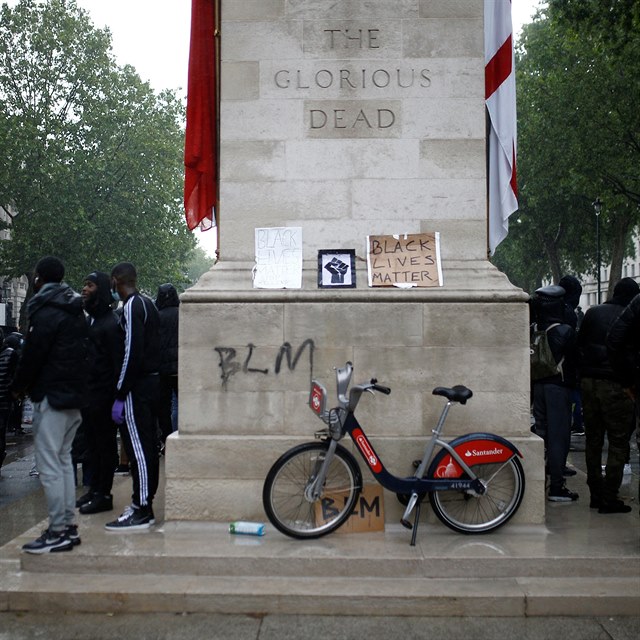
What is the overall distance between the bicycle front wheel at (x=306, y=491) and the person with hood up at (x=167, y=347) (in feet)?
11.2

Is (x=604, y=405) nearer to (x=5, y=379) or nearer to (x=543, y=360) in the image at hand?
(x=543, y=360)

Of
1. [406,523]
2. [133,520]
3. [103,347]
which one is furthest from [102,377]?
[406,523]

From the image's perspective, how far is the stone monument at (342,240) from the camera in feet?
21.1

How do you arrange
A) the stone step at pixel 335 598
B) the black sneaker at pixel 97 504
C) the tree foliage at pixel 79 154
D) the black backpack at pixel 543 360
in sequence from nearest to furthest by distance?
1. the stone step at pixel 335 598
2. the black sneaker at pixel 97 504
3. the black backpack at pixel 543 360
4. the tree foliage at pixel 79 154

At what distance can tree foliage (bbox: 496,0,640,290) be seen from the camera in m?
17.8

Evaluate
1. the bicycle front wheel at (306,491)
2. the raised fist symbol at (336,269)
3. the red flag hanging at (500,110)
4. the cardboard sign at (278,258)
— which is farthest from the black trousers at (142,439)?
the red flag hanging at (500,110)

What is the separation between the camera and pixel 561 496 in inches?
291

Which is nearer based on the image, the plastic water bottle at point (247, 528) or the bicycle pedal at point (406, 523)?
the bicycle pedal at point (406, 523)

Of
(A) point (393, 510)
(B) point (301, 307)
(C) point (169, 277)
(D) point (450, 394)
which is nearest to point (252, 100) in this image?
(B) point (301, 307)

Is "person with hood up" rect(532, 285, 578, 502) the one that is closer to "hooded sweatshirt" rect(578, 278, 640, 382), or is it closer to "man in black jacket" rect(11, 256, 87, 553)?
"hooded sweatshirt" rect(578, 278, 640, 382)

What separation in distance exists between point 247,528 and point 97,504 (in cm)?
159

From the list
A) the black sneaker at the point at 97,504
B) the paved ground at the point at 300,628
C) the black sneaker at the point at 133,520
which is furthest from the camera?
the black sneaker at the point at 97,504

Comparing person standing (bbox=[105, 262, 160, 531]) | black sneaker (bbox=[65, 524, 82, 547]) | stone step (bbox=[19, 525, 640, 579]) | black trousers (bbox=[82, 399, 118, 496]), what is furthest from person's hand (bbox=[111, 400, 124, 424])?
stone step (bbox=[19, 525, 640, 579])

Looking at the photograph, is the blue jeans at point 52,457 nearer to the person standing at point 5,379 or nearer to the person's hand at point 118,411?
the person's hand at point 118,411
